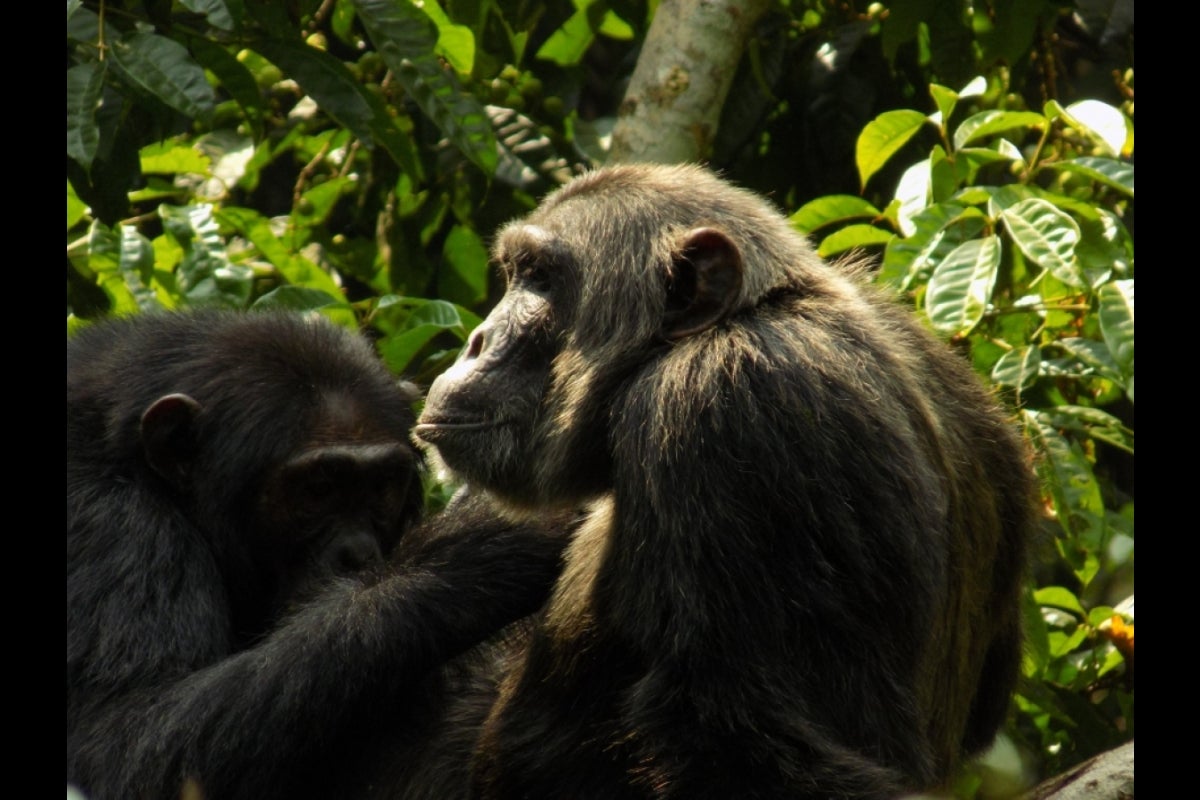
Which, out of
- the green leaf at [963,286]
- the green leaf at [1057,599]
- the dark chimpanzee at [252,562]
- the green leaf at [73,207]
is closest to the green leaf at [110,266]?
the green leaf at [73,207]

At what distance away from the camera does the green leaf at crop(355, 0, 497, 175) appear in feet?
18.2

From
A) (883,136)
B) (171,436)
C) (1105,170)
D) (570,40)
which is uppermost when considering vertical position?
(1105,170)

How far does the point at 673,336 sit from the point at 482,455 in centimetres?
72

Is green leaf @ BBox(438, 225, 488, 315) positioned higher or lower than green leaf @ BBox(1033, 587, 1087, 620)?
higher

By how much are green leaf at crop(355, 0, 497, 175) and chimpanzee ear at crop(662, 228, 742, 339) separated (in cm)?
153

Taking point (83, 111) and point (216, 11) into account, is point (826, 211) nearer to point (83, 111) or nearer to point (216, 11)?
point (216, 11)

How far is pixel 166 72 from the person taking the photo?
516cm

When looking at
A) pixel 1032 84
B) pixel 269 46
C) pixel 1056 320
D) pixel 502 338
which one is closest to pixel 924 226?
pixel 1056 320

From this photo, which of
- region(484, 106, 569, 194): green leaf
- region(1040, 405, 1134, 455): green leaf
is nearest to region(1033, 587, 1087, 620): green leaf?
region(1040, 405, 1134, 455): green leaf

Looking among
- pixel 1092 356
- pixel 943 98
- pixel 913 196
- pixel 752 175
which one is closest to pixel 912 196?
pixel 913 196

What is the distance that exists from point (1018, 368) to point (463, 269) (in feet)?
9.45

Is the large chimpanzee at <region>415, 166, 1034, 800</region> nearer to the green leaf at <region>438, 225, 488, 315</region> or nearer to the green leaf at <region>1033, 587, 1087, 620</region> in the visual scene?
the green leaf at <region>1033, 587, 1087, 620</region>

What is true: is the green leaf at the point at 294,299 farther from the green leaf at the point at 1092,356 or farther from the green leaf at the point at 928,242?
the green leaf at the point at 1092,356

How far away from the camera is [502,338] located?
15.4 ft
